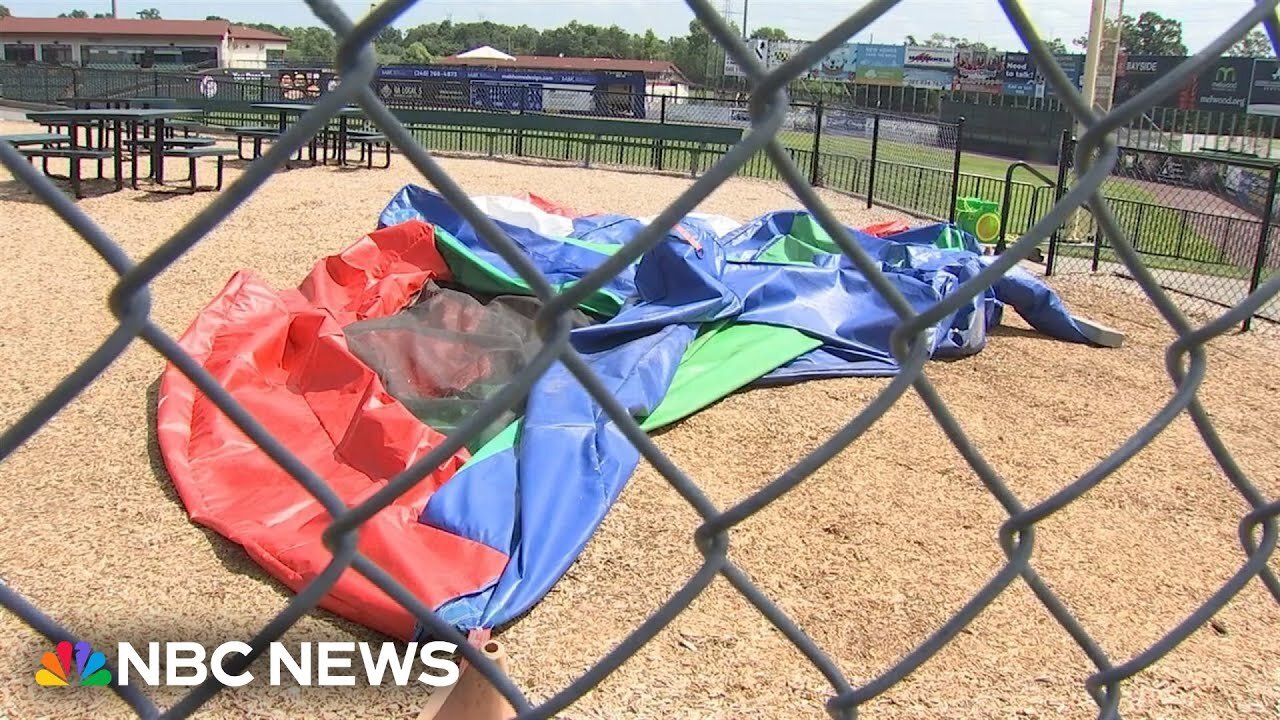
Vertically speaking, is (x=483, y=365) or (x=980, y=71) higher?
(x=980, y=71)

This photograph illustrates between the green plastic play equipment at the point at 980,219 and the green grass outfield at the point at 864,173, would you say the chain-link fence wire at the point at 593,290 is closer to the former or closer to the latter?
the green plastic play equipment at the point at 980,219

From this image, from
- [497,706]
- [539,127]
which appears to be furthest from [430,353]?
[539,127]

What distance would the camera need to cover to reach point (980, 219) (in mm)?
9703

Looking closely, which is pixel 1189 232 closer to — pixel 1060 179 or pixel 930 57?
pixel 1060 179

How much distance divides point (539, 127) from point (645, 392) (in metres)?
11.7

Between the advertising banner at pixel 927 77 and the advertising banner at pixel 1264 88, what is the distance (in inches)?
797

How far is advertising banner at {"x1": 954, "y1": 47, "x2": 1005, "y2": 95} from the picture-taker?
51562 millimetres

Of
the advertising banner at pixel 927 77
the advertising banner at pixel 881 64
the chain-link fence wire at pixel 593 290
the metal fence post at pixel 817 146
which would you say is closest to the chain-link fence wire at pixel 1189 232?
the metal fence post at pixel 817 146

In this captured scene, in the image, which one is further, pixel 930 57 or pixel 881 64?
pixel 881 64

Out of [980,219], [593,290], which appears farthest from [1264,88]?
[593,290]

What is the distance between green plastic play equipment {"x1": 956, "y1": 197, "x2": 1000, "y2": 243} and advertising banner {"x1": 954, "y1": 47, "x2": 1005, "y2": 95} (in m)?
45.1

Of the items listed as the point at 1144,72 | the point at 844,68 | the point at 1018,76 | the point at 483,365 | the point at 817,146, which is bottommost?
the point at 483,365

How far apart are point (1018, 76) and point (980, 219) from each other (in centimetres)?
4509

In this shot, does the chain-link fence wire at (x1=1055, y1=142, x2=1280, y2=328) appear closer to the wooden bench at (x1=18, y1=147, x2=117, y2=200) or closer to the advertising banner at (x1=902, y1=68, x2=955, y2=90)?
the wooden bench at (x1=18, y1=147, x2=117, y2=200)
